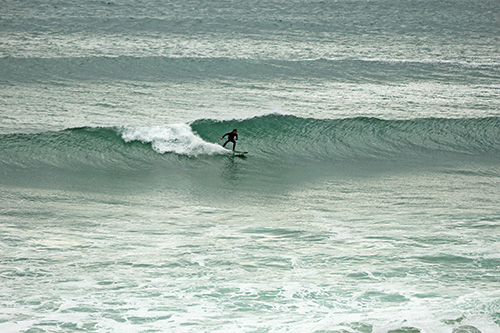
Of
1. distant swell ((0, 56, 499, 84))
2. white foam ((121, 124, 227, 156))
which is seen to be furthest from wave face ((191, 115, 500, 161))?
distant swell ((0, 56, 499, 84))

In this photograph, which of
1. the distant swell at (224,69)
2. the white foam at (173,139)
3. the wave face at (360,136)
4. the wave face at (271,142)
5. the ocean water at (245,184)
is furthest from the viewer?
the distant swell at (224,69)

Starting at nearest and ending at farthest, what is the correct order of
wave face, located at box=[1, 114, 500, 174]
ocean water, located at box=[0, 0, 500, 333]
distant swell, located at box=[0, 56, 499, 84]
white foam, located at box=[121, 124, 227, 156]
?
ocean water, located at box=[0, 0, 500, 333]
wave face, located at box=[1, 114, 500, 174]
white foam, located at box=[121, 124, 227, 156]
distant swell, located at box=[0, 56, 499, 84]

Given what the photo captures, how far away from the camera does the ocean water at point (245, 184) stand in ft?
22.8

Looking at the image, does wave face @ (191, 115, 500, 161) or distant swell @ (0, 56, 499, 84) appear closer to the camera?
wave face @ (191, 115, 500, 161)

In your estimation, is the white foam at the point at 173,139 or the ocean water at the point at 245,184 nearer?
the ocean water at the point at 245,184

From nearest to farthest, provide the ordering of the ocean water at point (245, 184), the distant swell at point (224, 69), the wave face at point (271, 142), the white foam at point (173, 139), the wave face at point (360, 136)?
the ocean water at point (245, 184) < the wave face at point (271, 142) < the white foam at point (173, 139) < the wave face at point (360, 136) < the distant swell at point (224, 69)

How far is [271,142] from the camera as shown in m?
16.1

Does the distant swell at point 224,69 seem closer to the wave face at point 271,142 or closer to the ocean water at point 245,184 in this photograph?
the ocean water at point 245,184

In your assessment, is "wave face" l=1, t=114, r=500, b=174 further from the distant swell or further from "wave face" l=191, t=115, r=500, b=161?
the distant swell

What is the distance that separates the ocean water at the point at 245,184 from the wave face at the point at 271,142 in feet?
0.22

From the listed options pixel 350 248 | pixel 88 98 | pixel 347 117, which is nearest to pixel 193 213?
pixel 350 248

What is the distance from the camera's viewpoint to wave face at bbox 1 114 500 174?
14273mm

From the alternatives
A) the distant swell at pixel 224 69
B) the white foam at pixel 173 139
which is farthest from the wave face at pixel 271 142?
the distant swell at pixel 224 69

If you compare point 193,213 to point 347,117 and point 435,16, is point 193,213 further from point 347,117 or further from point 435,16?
point 435,16
